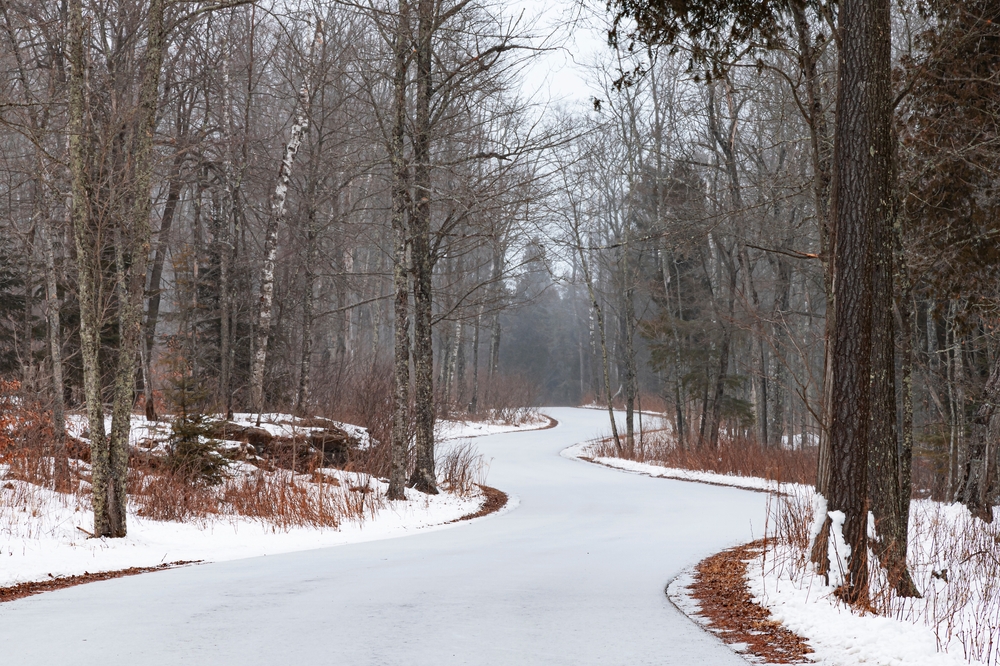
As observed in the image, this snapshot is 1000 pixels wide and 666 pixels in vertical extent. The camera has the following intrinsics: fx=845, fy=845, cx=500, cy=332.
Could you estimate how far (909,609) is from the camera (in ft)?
21.2

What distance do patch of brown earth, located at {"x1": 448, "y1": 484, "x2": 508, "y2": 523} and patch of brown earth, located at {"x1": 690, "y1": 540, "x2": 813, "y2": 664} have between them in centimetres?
565

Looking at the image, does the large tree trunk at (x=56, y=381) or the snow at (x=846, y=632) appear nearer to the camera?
the snow at (x=846, y=632)

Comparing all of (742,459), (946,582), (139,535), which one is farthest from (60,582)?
(742,459)

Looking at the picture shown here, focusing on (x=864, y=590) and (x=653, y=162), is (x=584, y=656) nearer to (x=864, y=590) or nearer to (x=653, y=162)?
(x=864, y=590)

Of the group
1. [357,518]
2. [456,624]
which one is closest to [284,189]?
[357,518]

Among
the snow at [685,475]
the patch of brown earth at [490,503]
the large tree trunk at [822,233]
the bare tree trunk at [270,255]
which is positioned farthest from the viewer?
the snow at [685,475]

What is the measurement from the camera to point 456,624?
601cm

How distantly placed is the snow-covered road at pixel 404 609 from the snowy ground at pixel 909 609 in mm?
780

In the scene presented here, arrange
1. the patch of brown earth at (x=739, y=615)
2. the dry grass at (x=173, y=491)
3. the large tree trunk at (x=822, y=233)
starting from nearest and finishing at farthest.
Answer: the patch of brown earth at (x=739, y=615)
the large tree trunk at (x=822, y=233)
the dry grass at (x=173, y=491)

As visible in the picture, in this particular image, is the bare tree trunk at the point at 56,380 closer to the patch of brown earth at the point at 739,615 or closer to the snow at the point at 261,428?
the snow at the point at 261,428

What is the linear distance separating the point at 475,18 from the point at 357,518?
10.7 meters

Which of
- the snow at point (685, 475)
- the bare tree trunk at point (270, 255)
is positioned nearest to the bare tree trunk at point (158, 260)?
the bare tree trunk at point (270, 255)

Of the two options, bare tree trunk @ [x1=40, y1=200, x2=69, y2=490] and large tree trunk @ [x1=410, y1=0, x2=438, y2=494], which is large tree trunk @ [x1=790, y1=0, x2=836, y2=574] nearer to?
large tree trunk @ [x1=410, y1=0, x2=438, y2=494]

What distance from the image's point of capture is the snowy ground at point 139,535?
27.6ft
